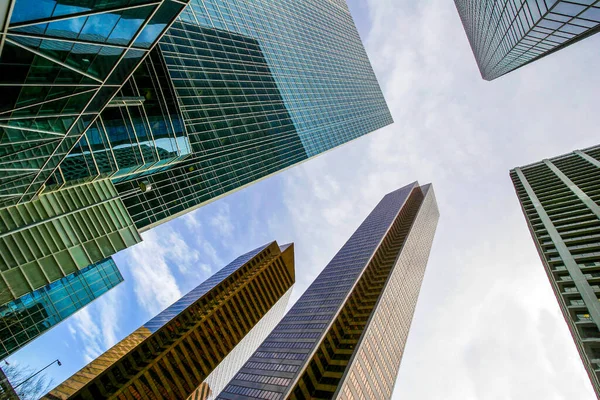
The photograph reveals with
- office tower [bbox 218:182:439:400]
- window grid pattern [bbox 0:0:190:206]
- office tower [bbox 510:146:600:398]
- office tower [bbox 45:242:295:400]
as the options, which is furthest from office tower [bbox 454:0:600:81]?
office tower [bbox 45:242:295:400]

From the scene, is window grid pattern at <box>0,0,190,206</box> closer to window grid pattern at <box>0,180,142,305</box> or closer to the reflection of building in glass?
window grid pattern at <box>0,180,142,305</box>

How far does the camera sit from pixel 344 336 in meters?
92.6

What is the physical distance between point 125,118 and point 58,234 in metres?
11.7

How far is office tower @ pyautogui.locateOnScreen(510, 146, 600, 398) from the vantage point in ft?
125

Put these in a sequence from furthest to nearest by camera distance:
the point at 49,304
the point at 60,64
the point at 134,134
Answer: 1. the point at 49,304
2. the point at 134,134
3. the point at 60,64

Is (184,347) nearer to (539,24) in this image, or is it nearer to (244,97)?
(244,97)

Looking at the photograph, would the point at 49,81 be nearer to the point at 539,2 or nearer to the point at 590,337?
the point at 539,2

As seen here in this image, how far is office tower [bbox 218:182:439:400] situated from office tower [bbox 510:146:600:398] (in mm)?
44787

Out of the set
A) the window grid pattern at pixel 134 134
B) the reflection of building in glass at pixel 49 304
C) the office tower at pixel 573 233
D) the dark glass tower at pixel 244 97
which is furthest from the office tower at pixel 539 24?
the reflection of building in glass at pixel 49 304

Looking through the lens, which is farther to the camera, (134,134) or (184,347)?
(184,347)

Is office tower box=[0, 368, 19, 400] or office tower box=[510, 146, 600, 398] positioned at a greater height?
office tower box=[0, 368, 19, 400]

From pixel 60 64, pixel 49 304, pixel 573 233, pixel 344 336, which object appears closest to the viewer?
pixel 60 64

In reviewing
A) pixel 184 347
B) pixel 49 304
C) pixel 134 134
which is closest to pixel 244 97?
pixel 134 134

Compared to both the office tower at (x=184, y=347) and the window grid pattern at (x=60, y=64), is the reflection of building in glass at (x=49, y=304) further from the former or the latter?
the office tower at (x=184, y=347)
